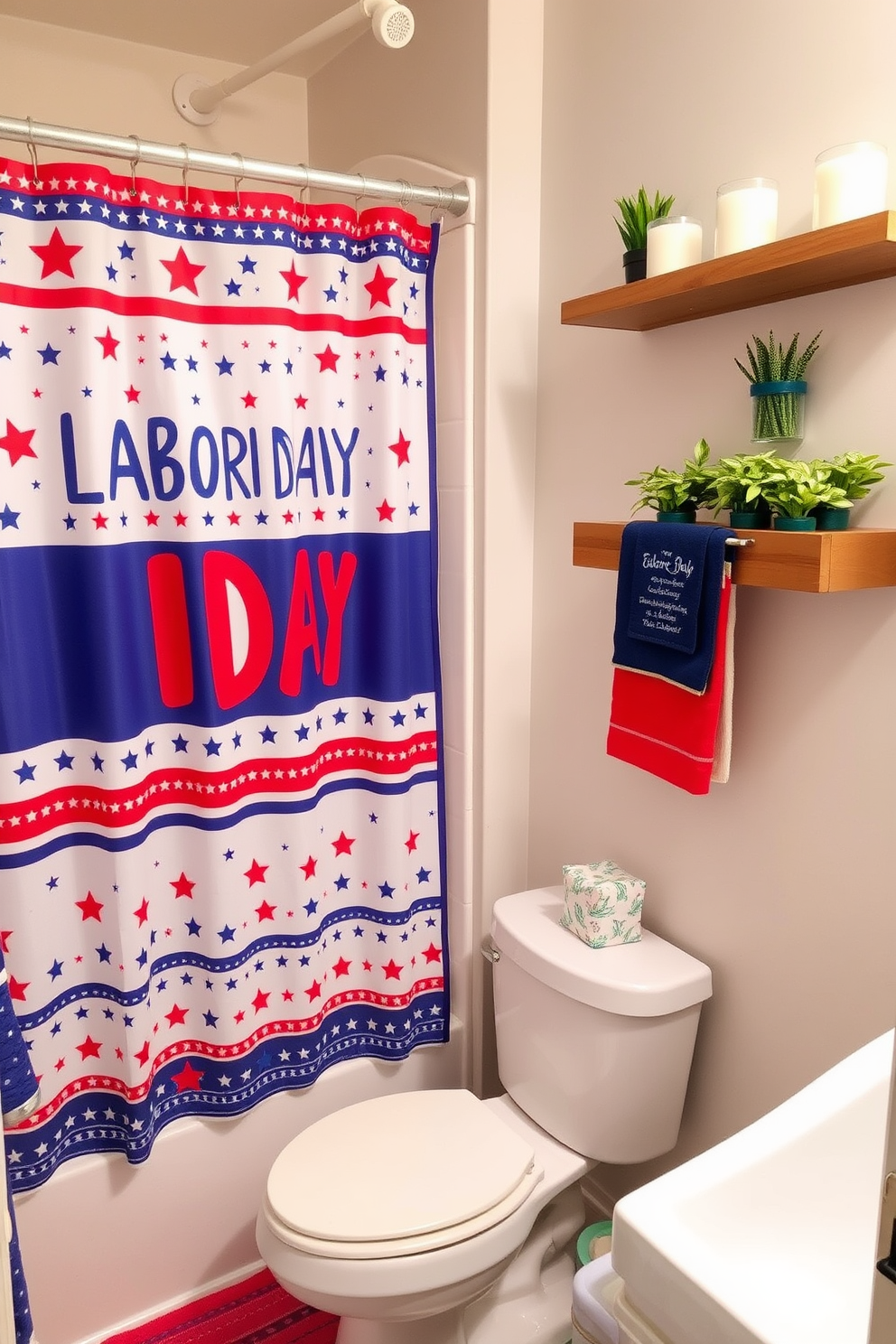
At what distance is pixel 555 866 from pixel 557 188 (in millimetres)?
1324

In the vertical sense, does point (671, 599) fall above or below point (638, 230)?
below

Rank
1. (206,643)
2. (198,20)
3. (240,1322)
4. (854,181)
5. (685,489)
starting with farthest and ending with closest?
1. (198,20)
2. (240,1322)
3. (206,643)
4. (685,489)
5. (854,181)

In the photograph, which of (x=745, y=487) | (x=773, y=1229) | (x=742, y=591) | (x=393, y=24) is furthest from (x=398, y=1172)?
(x=393, y=24)

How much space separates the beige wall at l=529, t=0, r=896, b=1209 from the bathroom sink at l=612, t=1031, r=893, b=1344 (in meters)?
0.32

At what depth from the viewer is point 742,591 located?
1.50 meters

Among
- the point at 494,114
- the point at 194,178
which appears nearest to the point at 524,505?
the point at 494,114

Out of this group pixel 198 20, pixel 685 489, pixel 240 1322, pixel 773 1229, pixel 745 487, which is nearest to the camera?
pixel 773 1229

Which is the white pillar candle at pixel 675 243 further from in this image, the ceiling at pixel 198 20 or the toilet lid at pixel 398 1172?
the toilet lid at pixel 398 1172

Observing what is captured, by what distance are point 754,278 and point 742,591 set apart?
47cm

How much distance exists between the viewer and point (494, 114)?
1.75 m

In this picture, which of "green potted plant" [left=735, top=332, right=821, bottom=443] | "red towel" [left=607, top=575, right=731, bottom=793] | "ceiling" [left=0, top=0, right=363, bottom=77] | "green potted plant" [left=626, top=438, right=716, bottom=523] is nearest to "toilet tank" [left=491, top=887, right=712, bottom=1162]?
"red towel" [left=607, top=575, right=731, bottom=793]

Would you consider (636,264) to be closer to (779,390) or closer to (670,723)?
(779,390)

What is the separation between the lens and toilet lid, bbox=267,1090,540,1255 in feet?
4.71

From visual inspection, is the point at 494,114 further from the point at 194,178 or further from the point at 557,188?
the point at 194,178
